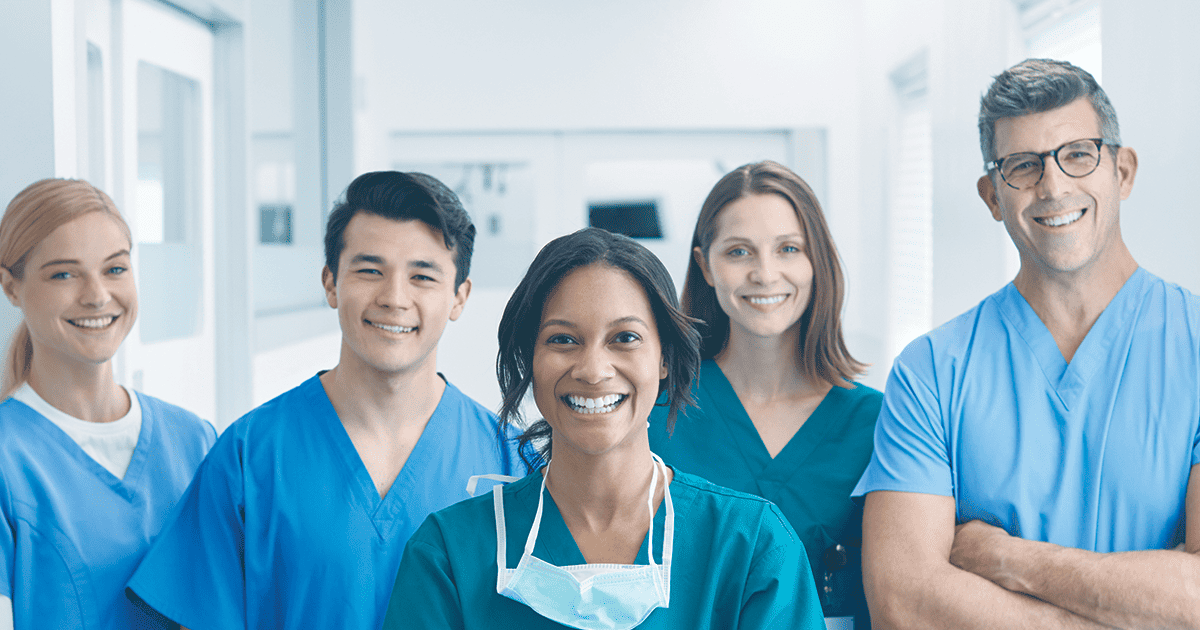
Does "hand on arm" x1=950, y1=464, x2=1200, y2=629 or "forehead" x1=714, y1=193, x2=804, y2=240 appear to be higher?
"forehead" x1=714, y1=193, x2=804, y2=240

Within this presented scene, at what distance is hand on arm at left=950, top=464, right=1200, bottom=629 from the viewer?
111 centimetres

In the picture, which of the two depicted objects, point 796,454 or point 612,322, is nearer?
point 612,322

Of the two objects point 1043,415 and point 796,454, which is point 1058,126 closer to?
point 1043,415

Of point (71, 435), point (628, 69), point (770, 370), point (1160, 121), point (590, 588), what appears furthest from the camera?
point (628, 69)

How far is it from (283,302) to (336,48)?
131 centimetres

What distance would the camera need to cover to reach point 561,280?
1084 millimetres

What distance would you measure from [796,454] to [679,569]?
1.74 feet

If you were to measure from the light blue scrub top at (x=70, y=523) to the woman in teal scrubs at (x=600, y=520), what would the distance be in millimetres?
599

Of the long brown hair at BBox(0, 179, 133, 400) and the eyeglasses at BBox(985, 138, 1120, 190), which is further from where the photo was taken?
the long brown hair at BBox(0, 179, 133, 400)

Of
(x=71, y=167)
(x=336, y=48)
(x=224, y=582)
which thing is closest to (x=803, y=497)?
(x=224, y=582)

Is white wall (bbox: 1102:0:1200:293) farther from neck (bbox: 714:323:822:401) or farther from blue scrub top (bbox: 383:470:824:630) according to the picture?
blue scrub top (bbox: 383:470:824:630)

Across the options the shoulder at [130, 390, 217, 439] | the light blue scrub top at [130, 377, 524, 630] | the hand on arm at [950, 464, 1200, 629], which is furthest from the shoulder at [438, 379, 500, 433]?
the hand on arm at [950, 464, 1200, 629]

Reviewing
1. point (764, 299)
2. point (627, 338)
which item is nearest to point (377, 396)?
point (627, 338)

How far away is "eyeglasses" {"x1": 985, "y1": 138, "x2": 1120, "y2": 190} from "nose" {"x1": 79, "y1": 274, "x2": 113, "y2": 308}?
1.41 m
